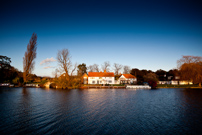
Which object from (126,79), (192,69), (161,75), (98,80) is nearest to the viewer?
(192,69)

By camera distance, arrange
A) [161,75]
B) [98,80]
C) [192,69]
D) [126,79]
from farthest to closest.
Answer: [161,75] < [126,79] < [98,80] < [192,69]

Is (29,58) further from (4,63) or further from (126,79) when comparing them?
(126,79)

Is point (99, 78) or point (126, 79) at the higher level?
point (99, 78)

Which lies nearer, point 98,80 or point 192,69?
point 192,69

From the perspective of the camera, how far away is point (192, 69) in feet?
137

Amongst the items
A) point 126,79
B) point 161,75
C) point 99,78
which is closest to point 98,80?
point 99,78

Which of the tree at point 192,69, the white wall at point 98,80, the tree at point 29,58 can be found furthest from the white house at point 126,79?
the tree at point 29,58

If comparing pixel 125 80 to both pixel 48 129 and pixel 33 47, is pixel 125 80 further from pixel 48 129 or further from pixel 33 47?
pixel 48 129

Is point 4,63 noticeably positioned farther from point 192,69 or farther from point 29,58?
point 192,69

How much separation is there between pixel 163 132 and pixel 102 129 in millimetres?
3791

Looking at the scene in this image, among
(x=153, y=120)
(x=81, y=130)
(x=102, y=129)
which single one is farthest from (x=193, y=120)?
(x=81, y=130)

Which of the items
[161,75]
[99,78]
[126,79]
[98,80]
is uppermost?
[161,75]

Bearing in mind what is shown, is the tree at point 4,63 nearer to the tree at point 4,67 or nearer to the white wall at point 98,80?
the tree at point 4,67

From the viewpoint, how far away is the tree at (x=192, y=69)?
41.6m
